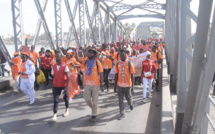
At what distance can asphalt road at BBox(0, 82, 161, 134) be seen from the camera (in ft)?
15.6

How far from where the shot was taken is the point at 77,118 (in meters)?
5.48

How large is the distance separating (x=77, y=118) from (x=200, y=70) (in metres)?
3.60

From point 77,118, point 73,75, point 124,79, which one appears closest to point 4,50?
point 73,75

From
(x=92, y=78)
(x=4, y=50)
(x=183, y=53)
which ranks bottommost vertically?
(x=92, y=78)

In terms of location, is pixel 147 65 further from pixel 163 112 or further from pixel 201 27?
pixel 201 27

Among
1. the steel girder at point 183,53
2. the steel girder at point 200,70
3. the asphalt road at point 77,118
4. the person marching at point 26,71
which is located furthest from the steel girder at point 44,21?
the steel girder at point 200,70

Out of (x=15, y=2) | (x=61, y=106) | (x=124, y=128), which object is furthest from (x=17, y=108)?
(x=15, y=2)

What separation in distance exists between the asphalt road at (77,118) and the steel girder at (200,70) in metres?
1.82

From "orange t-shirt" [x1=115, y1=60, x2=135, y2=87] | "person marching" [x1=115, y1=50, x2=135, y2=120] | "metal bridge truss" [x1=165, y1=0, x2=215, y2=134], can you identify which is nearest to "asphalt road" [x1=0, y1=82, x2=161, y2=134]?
"person marching" [x1=115, y1=50, x2=135, y2=120]

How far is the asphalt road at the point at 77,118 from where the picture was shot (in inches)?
187

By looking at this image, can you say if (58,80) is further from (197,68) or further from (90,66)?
(197,68)

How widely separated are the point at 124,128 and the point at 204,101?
2.53 metres

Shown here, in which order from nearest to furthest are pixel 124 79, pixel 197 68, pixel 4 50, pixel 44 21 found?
pixel 197 68 → pixel 124 79 → pixel 4 50 → pixel 44 21

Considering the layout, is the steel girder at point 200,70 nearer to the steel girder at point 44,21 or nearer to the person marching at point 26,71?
the person marching at point 26,71
